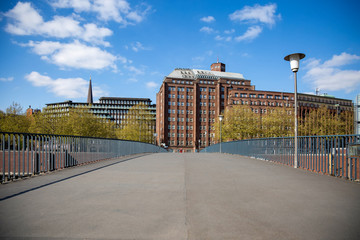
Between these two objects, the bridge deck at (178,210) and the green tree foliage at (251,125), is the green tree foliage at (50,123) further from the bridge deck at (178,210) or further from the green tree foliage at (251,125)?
the bridge deck at (178,210)

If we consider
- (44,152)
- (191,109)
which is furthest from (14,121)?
(191,109)

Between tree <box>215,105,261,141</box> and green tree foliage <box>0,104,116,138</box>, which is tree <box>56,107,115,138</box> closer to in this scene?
green tree foliage <box>0,104,116,138</box>

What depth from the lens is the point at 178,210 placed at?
429 centimetres

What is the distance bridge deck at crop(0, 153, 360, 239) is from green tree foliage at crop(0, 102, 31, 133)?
46129 millimetres

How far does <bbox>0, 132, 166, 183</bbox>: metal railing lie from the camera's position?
289 inches

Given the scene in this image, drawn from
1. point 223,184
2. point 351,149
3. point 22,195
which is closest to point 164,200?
point 223,184

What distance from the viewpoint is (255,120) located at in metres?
64.2

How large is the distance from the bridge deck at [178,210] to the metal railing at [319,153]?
142 centimetres

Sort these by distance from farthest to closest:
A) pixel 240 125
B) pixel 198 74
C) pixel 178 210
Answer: pixel 198 74 < pixel 240 125 < pixel 178 210

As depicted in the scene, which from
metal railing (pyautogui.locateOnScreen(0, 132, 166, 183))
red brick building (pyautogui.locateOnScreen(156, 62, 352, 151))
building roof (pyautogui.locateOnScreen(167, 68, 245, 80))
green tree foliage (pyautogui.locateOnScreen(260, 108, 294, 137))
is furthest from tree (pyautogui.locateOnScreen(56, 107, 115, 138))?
building roof (pyautogui.locateOnScreen(167, 68, 245, 80))

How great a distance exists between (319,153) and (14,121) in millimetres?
50434

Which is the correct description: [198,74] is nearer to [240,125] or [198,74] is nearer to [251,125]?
[240,125]

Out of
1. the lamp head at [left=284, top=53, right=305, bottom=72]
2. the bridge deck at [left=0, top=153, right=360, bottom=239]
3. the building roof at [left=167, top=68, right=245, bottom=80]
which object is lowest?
the bridge deck at [left=0, top=153, right=360, bottom=239]

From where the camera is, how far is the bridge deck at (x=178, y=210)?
3348 millimetres
